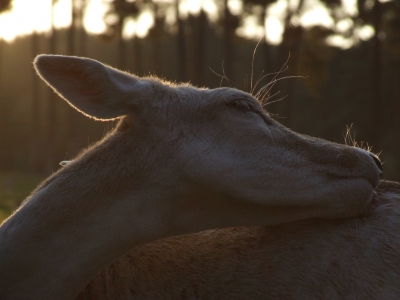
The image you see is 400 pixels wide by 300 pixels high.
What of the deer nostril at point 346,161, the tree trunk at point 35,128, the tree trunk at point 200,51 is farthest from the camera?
the tree trunk at point 35,128

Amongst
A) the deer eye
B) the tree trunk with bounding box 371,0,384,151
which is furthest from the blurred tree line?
the deer eye

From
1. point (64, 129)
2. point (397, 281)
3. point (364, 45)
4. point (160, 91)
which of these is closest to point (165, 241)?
point (160, 91)

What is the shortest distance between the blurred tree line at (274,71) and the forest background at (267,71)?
0.07 metres

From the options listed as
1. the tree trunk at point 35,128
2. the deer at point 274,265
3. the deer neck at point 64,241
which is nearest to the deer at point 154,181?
the deer neck at point 64,241

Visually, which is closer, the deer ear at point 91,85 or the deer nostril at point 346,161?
the deer ear at point 91,85

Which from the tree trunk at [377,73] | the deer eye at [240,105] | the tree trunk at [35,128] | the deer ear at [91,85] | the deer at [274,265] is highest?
the deer ear at [91,85]

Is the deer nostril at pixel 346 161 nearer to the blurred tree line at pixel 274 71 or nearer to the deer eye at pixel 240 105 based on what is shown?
the deer eye at pixel 240 105

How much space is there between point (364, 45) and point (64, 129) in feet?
83.5

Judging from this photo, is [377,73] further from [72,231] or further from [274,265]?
[72,231]

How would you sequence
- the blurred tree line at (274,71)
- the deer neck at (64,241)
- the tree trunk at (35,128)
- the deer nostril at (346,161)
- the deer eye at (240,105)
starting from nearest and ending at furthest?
the deer neck at (64,241) < the deer nostril at (346,161) < the deer eye at (240,105) < the blurred tree line at (274,71) < the tree trunk at (35,128)

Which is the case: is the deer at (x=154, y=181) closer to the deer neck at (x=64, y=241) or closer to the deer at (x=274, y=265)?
the deer neck at (x=64, y=241)

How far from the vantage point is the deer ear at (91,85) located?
3.92 m

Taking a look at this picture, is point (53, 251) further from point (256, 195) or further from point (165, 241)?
point (256, 195)

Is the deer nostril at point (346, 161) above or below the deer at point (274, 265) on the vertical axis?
above
